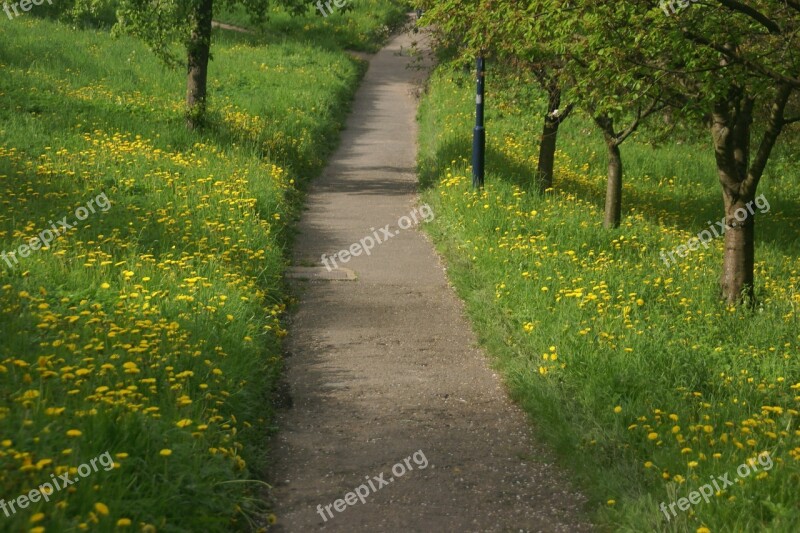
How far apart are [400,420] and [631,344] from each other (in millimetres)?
2113

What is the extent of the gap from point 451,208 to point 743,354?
255 inches

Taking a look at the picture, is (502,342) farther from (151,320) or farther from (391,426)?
(151,320)

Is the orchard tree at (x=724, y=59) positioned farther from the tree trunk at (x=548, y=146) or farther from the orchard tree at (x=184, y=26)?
the orchard tree at (x=184, y=26)

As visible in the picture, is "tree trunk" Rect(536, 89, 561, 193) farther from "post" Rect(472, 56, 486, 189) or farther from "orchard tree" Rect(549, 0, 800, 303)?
"orchard tree" Rect(549, 0, 800, 303)

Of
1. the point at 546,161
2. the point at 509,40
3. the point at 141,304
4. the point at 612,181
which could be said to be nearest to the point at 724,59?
the point at 509,40

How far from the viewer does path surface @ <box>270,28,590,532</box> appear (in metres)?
5.69

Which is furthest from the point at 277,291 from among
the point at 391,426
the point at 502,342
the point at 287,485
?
the point at 287,485

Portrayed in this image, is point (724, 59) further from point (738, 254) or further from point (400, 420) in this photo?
point (400, 420)

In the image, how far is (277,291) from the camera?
33.1 ft

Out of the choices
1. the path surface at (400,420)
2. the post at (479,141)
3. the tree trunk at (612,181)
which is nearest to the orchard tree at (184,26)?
the post at (479,141)

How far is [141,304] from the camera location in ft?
24.7

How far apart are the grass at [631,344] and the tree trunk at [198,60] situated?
4635mm

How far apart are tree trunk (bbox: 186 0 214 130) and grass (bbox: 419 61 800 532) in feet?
15.2

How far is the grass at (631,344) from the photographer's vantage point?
5.51m
